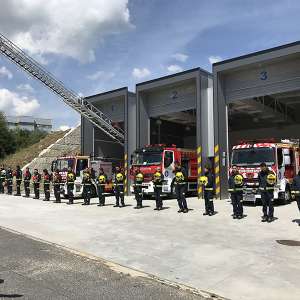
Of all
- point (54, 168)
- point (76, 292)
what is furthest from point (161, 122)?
point (76, 292)

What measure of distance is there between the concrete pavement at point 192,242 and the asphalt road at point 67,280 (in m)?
0.59

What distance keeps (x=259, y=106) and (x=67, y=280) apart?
21936 mm

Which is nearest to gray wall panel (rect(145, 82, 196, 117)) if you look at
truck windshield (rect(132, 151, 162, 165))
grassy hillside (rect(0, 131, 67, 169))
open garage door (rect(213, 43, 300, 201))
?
open garage door (rect(213, 43, 300, 201))

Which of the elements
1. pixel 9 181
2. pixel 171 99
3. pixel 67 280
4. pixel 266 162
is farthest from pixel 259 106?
pixel 67 280

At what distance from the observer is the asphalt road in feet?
20.1

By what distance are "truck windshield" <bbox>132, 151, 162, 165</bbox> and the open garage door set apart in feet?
9.62

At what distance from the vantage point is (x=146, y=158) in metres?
21.7

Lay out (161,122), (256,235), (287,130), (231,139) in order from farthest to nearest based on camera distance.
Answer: (231,139)
(287,130)
(161,122)
(256,235)

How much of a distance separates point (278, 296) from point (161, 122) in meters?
23.3

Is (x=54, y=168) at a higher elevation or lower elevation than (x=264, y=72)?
lower

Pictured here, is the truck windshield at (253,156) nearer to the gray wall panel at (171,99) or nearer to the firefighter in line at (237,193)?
the firefighter in line at (237,193)

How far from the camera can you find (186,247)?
9633mm

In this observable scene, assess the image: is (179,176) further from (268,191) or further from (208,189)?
(268,191)

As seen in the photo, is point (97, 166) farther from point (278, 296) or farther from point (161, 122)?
point (278, 296)
